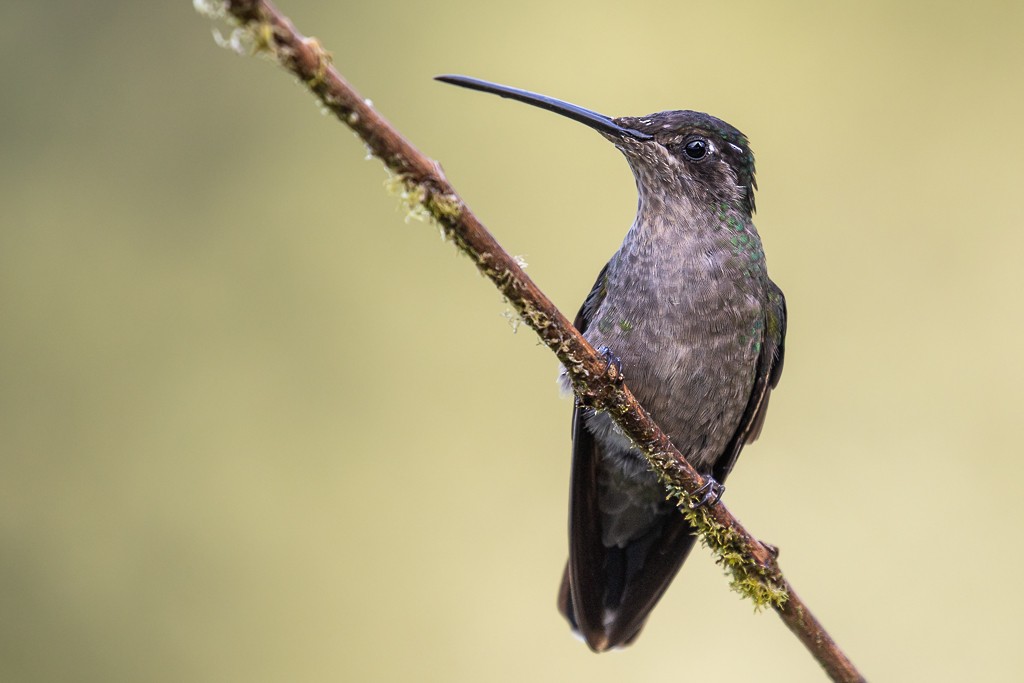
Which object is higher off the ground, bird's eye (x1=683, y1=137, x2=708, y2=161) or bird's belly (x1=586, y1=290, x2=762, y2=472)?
bird's eye (x1=683, y1=137, x2=708, y2=161)

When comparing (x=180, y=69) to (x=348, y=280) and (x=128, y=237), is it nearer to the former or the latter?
(x=128, y=237)

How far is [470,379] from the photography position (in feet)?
18.4

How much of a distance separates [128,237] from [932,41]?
199 inches

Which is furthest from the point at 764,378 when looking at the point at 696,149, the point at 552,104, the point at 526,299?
the point at 526,299

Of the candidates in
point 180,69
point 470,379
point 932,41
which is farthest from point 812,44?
point 180,69

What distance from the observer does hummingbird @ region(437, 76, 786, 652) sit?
2.91m

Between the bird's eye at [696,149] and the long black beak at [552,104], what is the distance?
0.45 ft

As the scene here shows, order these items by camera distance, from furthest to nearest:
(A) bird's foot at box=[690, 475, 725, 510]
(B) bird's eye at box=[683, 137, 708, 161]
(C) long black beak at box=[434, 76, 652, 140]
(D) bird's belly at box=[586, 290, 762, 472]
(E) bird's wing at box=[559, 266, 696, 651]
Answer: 1. (E) bird's wing at box=[559, 266, 696, 651]
2. (B) bird's eye at box=[683, 137, 708, 161]
3. (D) bird's belly at box=[586, 290, 762, 472]
4. (A) bird's foot at box=[690, 475, 725, 510]
5. (C) long black beak at box=[434, 76, 652, 140]

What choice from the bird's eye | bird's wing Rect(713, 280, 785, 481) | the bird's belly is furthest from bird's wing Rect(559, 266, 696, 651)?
the bird's eye

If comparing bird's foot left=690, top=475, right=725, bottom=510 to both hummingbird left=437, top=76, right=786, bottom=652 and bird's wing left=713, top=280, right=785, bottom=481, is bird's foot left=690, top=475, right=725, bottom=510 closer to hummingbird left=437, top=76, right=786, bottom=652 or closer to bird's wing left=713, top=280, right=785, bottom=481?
hummingbird left=437, top=76, right=786, bottom=652

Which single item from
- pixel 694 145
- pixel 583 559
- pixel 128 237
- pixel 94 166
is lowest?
pixel 583 559

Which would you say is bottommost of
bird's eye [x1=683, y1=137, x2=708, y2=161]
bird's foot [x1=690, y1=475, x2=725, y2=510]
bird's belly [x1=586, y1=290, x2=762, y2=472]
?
bird's foot [x1=690, y1=475, x2=725, y2=510]

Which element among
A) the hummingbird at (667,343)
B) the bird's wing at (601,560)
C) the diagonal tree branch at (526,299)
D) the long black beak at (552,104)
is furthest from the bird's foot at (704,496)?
the long black beak at (552,104)

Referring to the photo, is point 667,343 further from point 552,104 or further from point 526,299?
point 526,299
